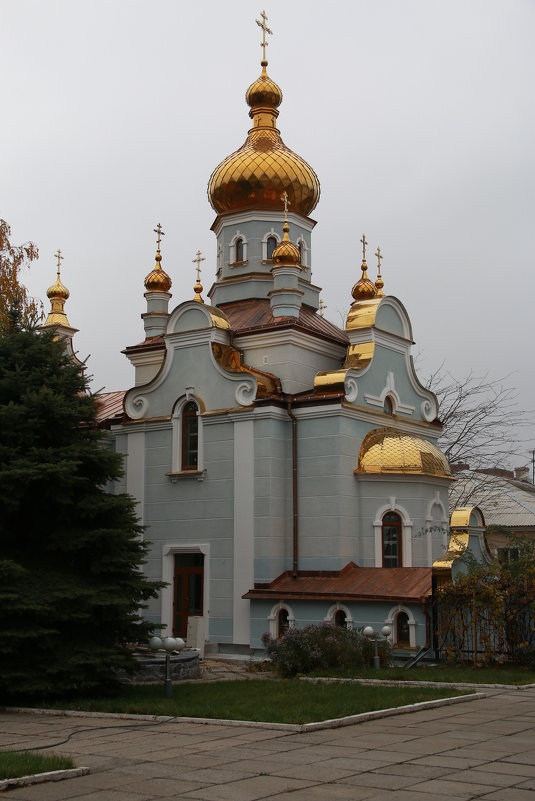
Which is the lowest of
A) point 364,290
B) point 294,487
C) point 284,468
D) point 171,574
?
point 171,574

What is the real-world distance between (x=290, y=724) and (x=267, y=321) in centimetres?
1345

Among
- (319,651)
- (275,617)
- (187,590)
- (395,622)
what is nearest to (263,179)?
(187,590)

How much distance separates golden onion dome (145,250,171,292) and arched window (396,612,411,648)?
11.5m

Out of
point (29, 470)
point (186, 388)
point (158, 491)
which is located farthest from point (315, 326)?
point (29, 470)

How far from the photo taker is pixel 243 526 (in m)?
20.1

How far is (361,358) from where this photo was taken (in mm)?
21328

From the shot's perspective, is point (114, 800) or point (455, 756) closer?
point (114, 800)

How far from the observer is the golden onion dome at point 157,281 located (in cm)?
2547

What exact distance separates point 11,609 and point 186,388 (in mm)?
9850

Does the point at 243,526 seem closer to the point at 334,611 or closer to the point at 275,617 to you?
the point at 275,617

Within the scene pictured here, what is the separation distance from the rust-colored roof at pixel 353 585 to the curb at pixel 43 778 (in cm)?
1019

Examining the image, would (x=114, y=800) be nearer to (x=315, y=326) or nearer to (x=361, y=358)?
(x=361, y=358)

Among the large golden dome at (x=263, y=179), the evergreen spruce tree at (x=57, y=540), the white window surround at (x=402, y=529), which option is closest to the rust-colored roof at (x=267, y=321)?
the large golden dome at (x=263, y=179)

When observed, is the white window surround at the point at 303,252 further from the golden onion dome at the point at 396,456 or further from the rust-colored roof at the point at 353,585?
the rust-colored roof at the point at 353,585
